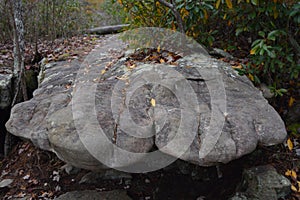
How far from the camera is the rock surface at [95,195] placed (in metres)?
2.84

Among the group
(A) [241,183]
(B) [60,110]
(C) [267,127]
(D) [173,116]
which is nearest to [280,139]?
(C) [267,127]

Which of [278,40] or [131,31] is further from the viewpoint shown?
[131,31]

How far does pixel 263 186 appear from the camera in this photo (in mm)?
2582

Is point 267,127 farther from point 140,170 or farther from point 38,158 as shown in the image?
point 38,158

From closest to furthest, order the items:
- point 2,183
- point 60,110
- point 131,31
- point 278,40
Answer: point 60,110
point 278,40
point 2,183
point 131,31

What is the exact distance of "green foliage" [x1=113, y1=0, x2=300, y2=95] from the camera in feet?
8.85

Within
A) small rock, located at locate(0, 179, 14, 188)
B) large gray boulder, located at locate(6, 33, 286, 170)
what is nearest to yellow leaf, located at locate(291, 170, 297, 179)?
large gray boulder, located at locate(6, 33, 286, 170)

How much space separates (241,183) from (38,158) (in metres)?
2.49

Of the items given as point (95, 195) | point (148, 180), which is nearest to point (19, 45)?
point (95, 195)

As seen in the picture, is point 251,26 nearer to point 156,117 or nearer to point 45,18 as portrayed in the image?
point 156,117

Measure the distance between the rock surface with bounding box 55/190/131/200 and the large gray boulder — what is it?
2.32 feet

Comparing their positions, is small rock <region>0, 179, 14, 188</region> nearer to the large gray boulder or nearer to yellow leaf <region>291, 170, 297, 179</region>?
the large gray boulder

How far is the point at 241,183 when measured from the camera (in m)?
2.75

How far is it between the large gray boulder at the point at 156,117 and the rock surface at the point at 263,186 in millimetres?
546
